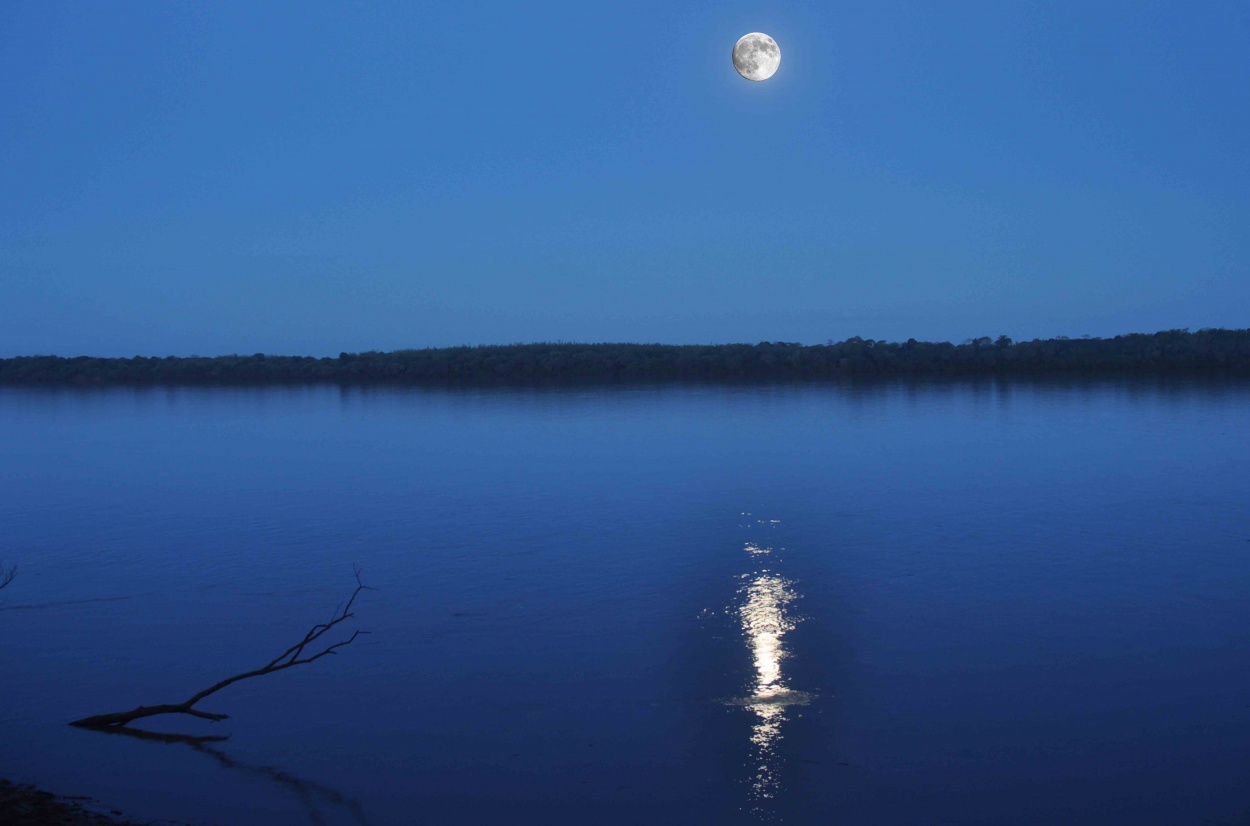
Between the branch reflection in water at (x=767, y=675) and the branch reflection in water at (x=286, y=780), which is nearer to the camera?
the branch reflection in water at (x=286, y=780)

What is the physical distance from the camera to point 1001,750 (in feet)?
15.0

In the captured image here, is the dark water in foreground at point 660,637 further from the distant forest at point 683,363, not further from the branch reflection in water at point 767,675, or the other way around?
the distant forest at point 683,363

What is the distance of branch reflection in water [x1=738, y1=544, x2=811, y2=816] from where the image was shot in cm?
435

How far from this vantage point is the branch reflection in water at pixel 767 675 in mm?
4352

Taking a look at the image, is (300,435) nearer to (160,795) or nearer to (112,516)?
(112,516)

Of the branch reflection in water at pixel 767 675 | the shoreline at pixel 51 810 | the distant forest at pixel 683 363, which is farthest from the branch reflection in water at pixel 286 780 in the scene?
the distant forest at pixel 683 363

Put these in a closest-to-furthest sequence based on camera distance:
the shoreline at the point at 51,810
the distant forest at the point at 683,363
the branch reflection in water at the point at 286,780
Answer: the shoreline at the point at 51,810
the branch reflection in water at the point at 286,780
the distant forest at the point at 683,363

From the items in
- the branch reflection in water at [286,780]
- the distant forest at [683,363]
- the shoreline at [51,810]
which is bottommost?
the branch reflection in water at [286,780]

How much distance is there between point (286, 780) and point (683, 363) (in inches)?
1373

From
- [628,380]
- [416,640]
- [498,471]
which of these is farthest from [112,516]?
[628,380]

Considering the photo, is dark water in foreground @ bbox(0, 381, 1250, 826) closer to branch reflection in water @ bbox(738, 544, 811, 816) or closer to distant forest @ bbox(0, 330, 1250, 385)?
branch reflection in water @ bbox(738, 544, 811, 816)

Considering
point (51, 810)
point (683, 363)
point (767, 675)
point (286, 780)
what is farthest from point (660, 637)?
point (683, 363)

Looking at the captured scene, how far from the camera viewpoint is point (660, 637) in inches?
242

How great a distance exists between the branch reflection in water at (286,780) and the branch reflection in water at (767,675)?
167 cm
